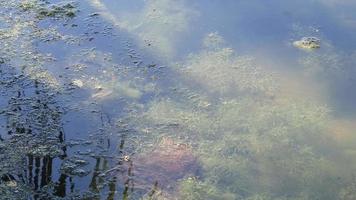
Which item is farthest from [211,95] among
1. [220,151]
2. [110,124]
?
[110,124]

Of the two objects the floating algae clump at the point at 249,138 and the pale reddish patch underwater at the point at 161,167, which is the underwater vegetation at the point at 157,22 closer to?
the floating algae clump at the point at 249,138

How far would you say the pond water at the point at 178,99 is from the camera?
3088mm

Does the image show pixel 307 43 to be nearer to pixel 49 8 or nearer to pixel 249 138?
pixel 249 138

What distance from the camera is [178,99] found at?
3727mm

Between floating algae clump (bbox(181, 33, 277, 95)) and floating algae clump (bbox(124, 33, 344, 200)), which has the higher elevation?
floating algae clump (bbox(181, 33, 277, 95))

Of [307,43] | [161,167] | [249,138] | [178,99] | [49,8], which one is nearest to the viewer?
[161,167]

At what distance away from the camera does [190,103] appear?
12.1ft

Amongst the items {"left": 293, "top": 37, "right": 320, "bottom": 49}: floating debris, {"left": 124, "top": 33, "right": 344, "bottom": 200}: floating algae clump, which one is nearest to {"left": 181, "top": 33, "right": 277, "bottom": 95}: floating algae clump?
{"left": 124, "top": 33, "right": 344, "bottom": 200}: floating algae clump

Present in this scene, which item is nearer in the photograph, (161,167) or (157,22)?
(161,167)

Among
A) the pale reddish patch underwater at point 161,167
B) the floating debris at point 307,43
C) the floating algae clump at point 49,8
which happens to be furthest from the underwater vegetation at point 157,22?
the pale reddish patch underwater at point 161,167

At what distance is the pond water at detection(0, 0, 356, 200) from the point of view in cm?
309

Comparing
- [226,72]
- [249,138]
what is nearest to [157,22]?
[226,72]

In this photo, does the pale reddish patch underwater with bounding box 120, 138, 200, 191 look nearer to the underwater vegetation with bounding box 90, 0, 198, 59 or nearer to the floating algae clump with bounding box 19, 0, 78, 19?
the underwater vegetation with bounding box 90, 0, 198, 59

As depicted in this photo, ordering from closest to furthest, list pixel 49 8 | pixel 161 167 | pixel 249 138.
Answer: pixel 161 167, pixel 249 138, pixel 49 8
